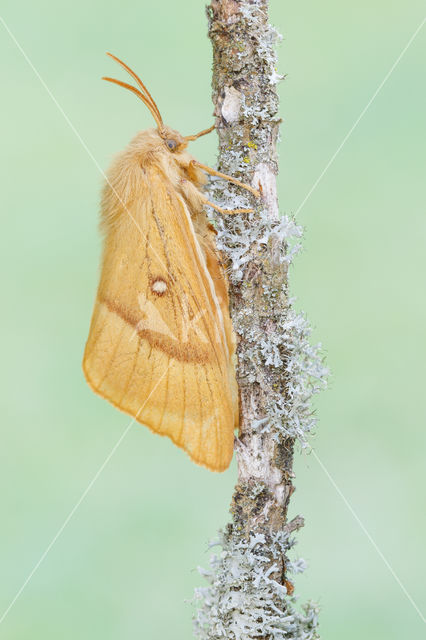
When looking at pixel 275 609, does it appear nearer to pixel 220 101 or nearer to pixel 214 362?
pixel 214 362

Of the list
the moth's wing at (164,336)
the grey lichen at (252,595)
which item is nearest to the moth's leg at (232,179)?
the moth's wing at (164,336)

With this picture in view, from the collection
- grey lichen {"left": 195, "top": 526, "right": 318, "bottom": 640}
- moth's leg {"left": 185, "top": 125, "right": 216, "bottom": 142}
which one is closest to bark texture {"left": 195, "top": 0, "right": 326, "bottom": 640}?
grey lichen {"left": 195, "top": 526, "right": 318, "bottom": 640}

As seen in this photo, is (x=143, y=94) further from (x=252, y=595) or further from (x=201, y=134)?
(x=252, y=595)

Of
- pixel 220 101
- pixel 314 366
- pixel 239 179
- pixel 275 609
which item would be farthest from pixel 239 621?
pixel 220 101

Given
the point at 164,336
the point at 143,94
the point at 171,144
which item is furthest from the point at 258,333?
the point at 143,94

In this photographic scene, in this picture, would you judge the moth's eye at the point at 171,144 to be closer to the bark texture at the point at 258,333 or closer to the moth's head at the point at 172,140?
the moth's head at the point at 172,140

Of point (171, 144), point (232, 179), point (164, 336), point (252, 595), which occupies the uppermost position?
point (171, 144)
